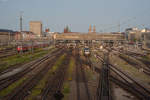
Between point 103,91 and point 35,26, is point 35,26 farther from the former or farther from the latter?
point 103,91

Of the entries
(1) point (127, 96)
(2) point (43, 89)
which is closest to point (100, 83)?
(1) point (127, 96)

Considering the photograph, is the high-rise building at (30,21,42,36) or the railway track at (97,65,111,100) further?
the high-rise building at (30,21,42,36)

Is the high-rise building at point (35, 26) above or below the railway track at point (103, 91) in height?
above

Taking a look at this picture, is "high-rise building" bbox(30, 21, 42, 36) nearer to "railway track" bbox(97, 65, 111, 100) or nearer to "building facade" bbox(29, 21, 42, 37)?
"building facade" bbox(29, 21, 42, 37)

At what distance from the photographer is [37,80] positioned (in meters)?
15.1

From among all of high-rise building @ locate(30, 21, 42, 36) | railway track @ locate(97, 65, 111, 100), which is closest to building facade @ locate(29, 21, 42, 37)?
high-rise building @ locate(30, 21, 42, 36)

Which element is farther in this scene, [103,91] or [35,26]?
[35,26]

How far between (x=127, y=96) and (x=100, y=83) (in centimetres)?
349

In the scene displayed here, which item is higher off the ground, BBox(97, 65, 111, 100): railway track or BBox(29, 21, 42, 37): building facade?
BBox(29, 21, 42, 37): building facade

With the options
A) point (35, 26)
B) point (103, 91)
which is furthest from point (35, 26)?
point (103, 91)

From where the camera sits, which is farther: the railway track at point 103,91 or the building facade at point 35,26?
the building facade at point 35,26

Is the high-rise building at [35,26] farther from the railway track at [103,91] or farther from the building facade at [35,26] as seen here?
the railway track at [103,91]

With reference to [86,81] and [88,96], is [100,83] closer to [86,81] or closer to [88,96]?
[86,81]

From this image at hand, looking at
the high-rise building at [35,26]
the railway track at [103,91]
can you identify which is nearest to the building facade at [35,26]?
the high-rise building at [35,26]
